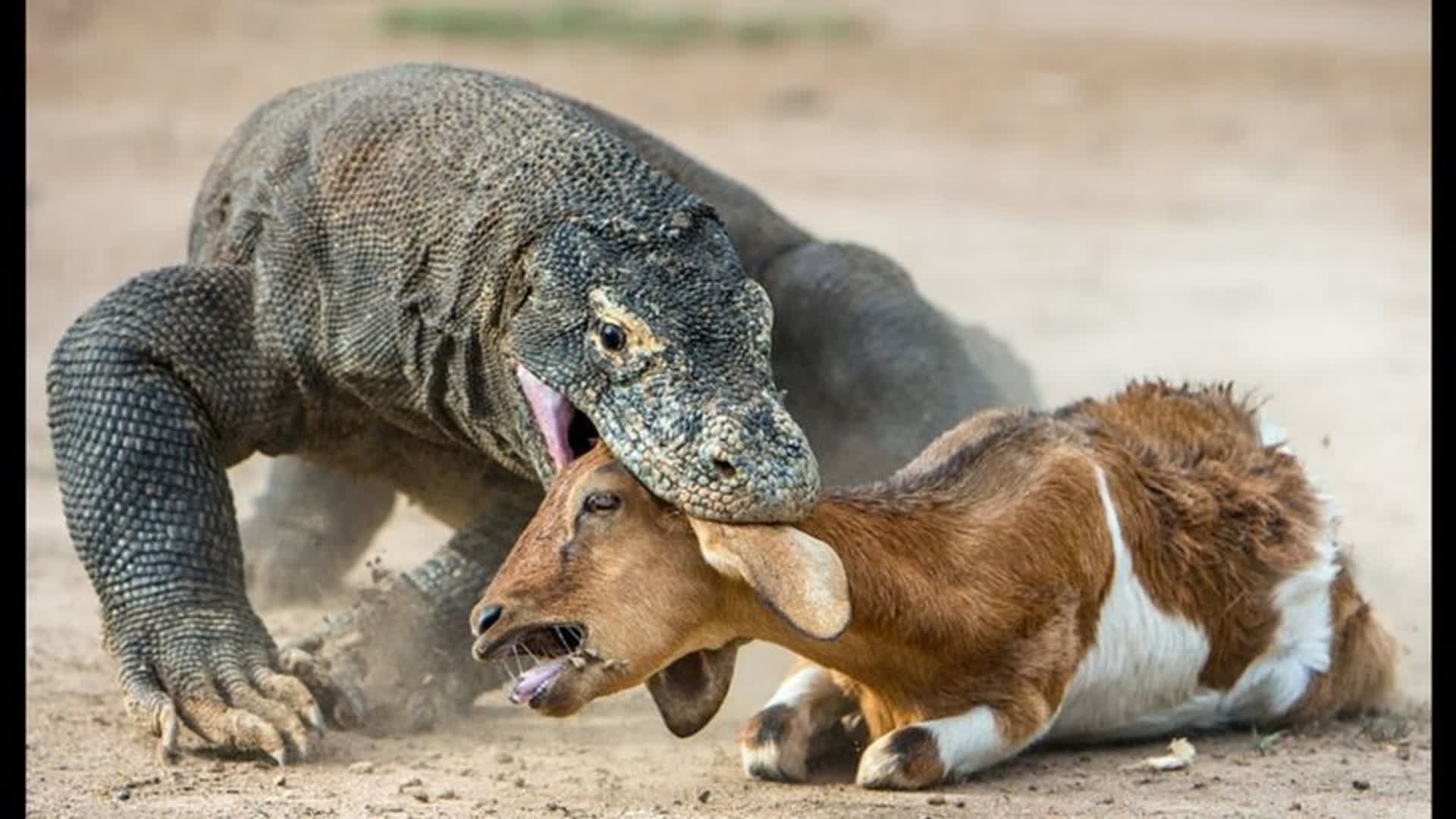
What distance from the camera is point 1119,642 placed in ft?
22.4

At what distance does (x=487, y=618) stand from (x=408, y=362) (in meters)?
1.86

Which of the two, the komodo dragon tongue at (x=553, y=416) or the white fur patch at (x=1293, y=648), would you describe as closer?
the komodo dragon tongue at (x=553, y=416)

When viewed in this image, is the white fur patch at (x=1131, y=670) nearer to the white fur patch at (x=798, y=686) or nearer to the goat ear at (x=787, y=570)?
the white fur patch at (x=798, y=686)

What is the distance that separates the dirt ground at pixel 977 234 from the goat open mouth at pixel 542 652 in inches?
24.8

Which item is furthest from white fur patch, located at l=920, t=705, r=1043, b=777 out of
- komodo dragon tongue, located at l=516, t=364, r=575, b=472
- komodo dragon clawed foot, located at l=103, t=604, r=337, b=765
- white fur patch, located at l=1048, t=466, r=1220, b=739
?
komodo dragon clawed foot, located at l=103, t=604, r=337, b=765

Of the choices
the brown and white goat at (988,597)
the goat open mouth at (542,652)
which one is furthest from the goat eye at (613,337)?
the goat open mouth at (542,652)

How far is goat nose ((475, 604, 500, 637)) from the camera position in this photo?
5734 mm

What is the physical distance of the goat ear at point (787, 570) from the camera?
18.7 feet

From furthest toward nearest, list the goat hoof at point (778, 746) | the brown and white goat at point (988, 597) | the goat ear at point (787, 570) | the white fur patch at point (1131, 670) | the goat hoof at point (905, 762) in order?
the white fur patch at point (1131, 670) < the goat hoof at point (778, 746) < the goat hoof at point (905, 762) < the brown and white goat at point (988, 597) < the goat ear at point (787, 570)

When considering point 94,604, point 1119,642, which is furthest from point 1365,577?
point 94,604

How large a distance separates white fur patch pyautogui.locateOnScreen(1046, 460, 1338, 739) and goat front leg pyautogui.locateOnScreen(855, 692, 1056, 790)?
239 mm

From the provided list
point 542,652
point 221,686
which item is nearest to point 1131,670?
point 542,652

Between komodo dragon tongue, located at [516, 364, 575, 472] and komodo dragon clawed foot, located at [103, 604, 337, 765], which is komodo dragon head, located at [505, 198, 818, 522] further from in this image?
komodo dragon clawed foot, located at [103, 604, 337, 765]

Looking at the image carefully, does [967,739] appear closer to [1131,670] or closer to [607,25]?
[1131,670]
